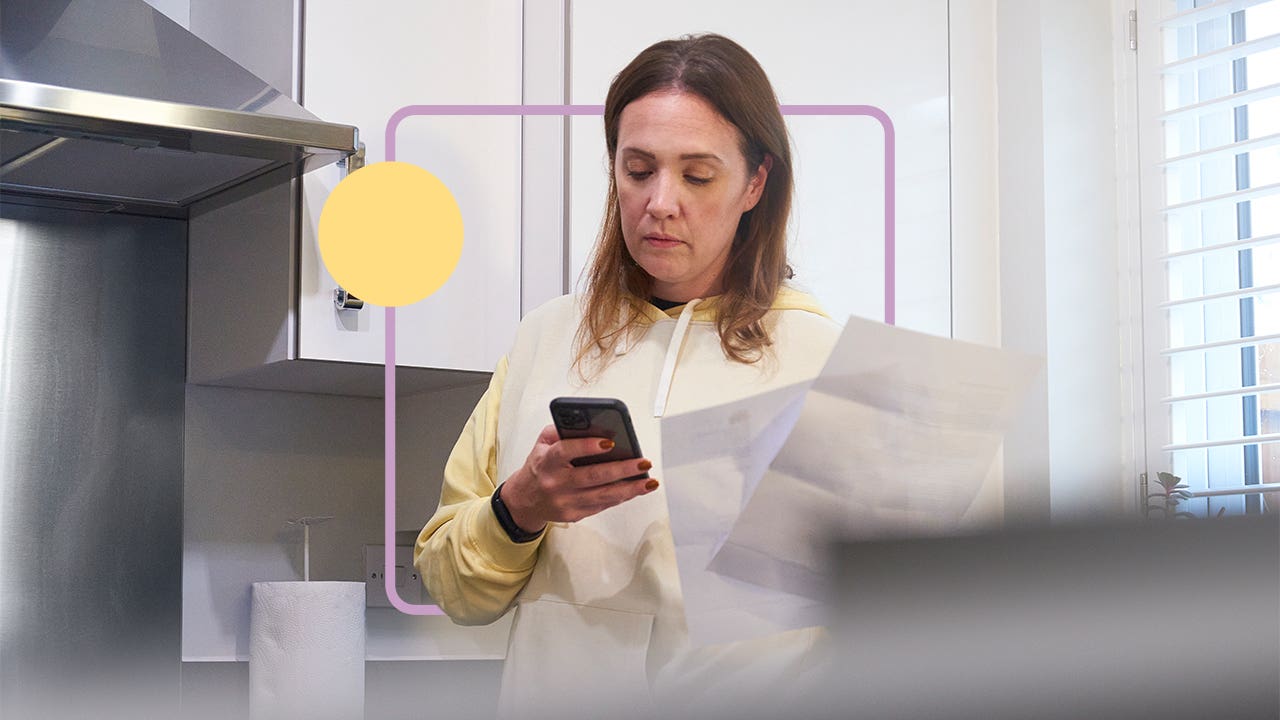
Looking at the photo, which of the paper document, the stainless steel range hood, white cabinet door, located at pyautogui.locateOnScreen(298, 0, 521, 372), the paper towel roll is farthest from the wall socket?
the paper document

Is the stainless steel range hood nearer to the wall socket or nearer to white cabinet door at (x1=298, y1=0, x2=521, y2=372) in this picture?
white cabinet door at (x1=298, y1=0, x2=521, y2=372)

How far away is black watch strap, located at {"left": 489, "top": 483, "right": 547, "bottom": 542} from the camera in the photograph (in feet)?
3.93

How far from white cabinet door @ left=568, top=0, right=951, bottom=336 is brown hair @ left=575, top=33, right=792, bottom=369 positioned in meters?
0.54

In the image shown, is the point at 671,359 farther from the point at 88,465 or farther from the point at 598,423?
the point at 88,465

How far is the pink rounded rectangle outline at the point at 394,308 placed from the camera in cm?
181

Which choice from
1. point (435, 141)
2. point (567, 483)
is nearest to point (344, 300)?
point (435, 141)

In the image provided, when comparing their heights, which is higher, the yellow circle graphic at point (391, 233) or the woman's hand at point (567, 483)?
the yellow circle graphic at point (391, 233)

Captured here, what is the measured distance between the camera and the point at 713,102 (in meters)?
1.35

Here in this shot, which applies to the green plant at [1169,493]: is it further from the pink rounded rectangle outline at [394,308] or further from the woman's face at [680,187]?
the woman's face at [680,187]

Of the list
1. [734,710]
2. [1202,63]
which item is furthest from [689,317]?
[1202,63]

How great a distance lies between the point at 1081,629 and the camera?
0.26 meters

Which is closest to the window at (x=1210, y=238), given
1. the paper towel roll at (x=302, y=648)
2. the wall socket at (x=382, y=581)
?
the wall socket at (x=382, y=581)

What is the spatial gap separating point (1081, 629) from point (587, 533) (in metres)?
1.05

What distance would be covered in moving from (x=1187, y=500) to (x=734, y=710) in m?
1.99
